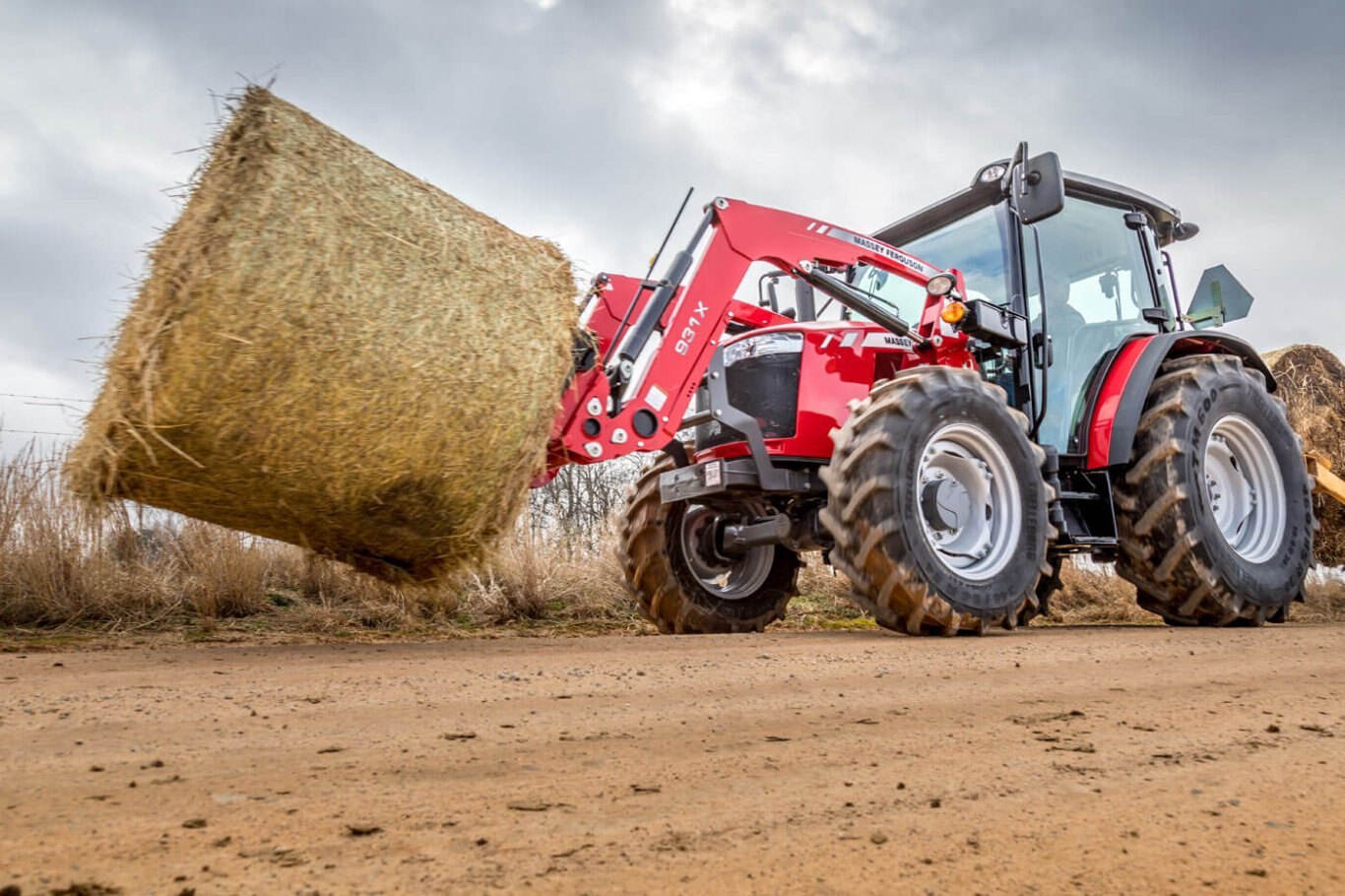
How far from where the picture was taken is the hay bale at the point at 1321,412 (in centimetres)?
791

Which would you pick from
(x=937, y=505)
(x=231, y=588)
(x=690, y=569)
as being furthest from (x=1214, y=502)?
(x=231, y=588)

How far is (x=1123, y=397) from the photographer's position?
5430 millimetres

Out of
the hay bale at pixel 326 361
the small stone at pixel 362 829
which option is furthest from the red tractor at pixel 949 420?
the small stone at pixel 362 829

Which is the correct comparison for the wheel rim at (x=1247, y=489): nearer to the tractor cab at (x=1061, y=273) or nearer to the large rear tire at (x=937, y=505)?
the tractor cab at (x=1061, y=273)

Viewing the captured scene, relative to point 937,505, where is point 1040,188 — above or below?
above

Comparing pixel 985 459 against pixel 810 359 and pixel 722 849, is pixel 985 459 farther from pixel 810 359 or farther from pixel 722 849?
pixel 722 849

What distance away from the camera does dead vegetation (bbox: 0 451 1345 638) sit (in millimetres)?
5238

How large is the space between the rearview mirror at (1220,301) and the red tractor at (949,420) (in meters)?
0.03

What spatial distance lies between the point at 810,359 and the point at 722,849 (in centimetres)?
398

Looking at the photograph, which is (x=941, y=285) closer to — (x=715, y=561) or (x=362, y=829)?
(x=715, y=561)

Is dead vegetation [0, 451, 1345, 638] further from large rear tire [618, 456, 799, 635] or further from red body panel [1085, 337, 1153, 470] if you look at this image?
red body panel [1085, 337, 1153, 470]

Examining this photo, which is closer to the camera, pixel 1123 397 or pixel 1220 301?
pixel 1123 397

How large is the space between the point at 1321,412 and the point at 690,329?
6.12 m

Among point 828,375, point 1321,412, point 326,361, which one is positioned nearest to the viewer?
point 326,361
